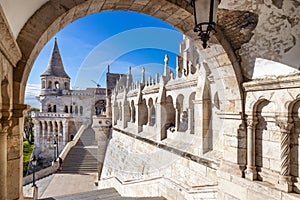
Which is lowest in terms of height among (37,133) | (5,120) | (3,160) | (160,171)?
(37,133)

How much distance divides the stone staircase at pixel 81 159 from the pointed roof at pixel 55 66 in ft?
36.6

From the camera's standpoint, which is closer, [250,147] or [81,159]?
[250,147]

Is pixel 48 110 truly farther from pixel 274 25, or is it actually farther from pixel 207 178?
pixel 274 25

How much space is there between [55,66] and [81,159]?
15.3 m

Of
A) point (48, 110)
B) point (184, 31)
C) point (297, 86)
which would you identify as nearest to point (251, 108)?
point (297, 86)

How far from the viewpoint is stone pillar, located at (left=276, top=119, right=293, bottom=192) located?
2.66m

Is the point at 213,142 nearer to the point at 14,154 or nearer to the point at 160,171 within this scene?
the point at 160,171

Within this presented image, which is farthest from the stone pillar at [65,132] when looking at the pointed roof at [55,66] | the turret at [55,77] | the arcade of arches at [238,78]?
the arcade of arches at [238,78]

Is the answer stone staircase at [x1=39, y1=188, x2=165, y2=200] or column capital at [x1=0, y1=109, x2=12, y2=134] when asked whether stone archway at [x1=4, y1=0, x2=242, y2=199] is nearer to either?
column capital at [x1=0, y1=109, x2=12, y2=134]

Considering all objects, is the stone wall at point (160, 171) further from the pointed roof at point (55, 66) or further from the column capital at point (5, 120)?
the pointed roof at point (55, 66)

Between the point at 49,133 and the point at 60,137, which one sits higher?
the point at 49,133

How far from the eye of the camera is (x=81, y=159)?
1537 cm

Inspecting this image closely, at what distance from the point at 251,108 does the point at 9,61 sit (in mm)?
3104

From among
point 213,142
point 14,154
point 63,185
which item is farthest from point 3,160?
point 63,185
